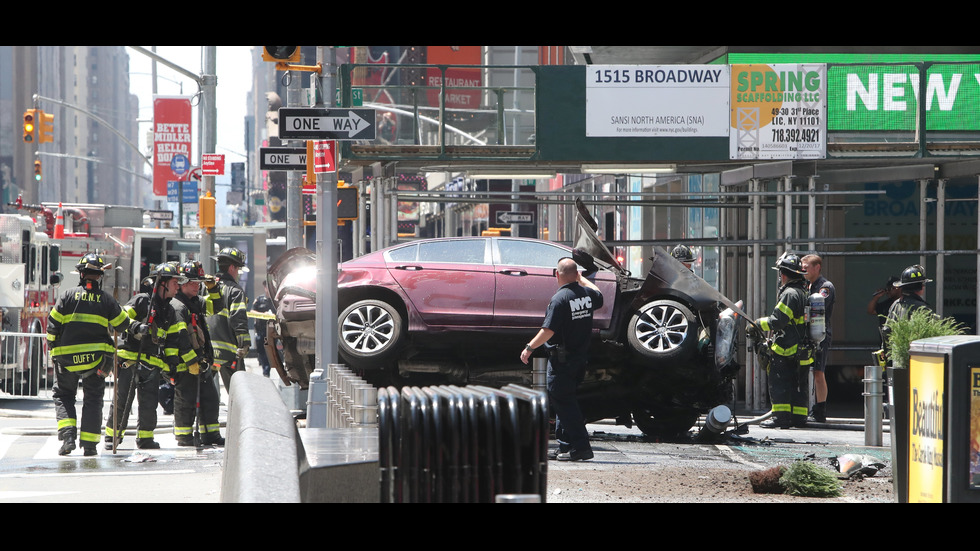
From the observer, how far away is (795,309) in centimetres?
1223

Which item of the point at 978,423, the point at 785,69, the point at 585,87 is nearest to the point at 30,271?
the point at 585,87

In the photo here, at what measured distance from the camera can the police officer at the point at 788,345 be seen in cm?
1219

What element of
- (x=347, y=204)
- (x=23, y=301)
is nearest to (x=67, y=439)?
(x=347, y=204)

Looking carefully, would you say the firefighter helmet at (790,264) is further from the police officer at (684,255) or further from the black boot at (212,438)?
the black boot at (212,438)

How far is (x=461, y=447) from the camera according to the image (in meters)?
4.64

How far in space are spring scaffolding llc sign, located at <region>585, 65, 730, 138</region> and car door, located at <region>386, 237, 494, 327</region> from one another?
284 cm

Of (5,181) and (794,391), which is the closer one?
(794,391)

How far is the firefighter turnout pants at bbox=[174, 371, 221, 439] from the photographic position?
1205 cm

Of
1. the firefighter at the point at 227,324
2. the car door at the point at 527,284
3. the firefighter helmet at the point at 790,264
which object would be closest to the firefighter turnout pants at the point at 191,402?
the firefighter at the point at 227,324

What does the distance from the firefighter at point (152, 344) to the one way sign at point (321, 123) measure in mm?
2021

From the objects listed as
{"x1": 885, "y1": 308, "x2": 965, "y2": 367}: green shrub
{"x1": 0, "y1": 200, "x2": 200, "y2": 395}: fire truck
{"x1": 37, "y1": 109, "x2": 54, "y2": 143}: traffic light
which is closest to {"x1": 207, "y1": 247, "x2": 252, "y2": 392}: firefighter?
{"x1": 0, "y1": 200, "x2": 200, "y2": 395}: fire truck

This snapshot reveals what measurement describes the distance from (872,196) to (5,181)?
89913 mm

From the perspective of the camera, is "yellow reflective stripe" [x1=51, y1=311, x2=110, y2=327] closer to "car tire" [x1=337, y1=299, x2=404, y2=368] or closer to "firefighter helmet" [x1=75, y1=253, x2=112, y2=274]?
"firefighter helmet" [x1=75, y1=253, x2=112, y2=274]
